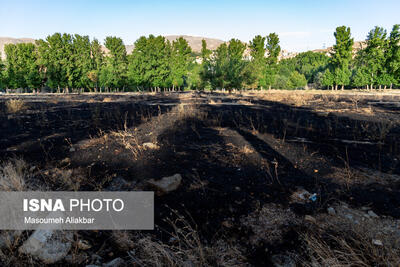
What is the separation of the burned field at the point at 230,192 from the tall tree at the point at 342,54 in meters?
42.1

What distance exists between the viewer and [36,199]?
3186 millimetres

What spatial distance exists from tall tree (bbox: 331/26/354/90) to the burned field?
4215 cm

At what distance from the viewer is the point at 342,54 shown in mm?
41469

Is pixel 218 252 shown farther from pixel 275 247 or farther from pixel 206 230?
pixel 275 247

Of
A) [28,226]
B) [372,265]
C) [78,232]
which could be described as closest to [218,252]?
[372,265]

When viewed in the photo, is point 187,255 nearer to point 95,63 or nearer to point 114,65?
point 114,65

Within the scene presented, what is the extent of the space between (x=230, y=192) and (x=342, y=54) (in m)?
48.7

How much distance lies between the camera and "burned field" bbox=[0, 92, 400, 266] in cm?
232

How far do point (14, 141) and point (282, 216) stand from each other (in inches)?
293

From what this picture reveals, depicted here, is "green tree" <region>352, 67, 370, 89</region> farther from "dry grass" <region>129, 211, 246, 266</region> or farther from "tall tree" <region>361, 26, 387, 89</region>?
"dry grass" <region>129, 211, 246, 266</region>

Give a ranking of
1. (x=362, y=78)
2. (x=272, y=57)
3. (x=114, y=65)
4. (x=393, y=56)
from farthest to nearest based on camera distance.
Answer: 1. (x=272, y=57)
2. (x=114, y=65)
3. (x=362, y=78)
4. (x=393, y=56)

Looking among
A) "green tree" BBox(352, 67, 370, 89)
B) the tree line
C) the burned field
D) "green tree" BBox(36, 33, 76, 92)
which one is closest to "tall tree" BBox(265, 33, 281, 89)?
the tree line

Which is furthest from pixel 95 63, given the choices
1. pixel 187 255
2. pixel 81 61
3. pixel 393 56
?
pixel 393 56

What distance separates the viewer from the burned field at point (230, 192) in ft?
7.61
